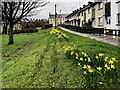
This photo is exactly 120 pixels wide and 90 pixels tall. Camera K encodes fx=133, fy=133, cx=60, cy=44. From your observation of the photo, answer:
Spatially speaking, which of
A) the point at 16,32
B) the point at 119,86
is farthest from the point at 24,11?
the point at 16,32

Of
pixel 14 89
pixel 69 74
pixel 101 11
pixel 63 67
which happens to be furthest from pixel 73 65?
pixel 101 11

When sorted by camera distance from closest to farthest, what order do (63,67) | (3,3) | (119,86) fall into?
(119,86) < (63,67) < (3,3)

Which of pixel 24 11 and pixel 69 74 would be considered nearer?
pixel 69 74

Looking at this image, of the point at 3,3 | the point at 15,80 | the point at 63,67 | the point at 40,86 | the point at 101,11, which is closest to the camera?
the point at 40,86

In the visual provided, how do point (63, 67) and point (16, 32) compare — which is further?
point (16, 32)

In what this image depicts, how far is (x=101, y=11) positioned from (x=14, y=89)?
2269 centimetres

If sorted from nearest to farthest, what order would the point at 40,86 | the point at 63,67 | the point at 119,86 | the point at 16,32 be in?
1. the point at 119,86
2. the point at 40,86
3. the point at 63,67
4. the point at 16,32

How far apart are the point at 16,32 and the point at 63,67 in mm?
29940

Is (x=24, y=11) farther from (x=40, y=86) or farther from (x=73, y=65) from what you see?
(x=40, y=86)

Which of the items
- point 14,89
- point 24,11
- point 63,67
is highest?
point 24,11

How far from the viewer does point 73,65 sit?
5.02 metres

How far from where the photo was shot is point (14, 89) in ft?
12.5

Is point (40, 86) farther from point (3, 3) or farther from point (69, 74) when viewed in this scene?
point (3, 3)

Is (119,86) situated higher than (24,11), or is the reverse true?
(24,11)
